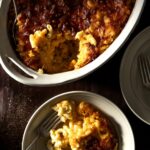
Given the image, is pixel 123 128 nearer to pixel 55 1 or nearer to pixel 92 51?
pixel 92 51

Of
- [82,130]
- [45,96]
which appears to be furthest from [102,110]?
[45,96]

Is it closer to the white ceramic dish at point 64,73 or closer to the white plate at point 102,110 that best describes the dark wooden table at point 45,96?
the white plate at point 102,110

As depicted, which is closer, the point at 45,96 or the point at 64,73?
the point at 64,73

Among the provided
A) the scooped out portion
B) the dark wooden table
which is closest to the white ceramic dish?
the scooped out portion

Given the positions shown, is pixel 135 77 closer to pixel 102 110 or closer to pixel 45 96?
pixel 102 110

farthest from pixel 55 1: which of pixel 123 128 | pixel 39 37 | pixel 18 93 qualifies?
pixel 123 128

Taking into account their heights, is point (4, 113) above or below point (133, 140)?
above
